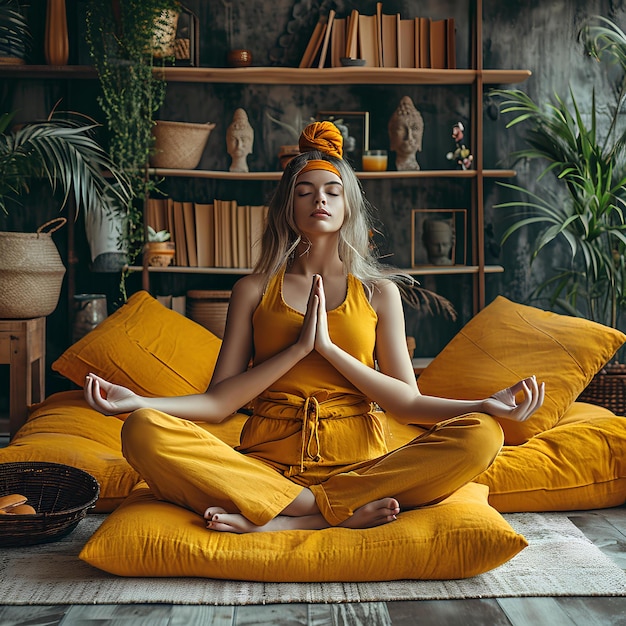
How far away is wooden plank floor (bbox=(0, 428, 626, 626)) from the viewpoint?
1901mm

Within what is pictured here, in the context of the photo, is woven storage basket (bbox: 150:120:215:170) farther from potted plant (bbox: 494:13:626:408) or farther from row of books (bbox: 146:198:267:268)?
potted plant (bbox: 494:13:626:408)

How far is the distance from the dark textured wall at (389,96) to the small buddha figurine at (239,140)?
0.62 ft

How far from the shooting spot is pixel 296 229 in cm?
254

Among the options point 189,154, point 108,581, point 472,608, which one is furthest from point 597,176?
point 108,581

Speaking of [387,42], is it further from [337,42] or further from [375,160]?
[375,160]

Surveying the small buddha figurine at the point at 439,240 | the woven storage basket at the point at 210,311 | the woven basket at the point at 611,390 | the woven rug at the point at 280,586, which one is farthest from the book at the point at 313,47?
the woven rug at the point at 280,586

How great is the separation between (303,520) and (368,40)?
106 inches

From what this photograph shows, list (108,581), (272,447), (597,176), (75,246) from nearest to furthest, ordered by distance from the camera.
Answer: (108,581), (272,447), (597,176), (75,246)

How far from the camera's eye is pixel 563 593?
80.4 inches

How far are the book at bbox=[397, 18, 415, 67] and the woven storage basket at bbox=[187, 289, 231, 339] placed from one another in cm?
140

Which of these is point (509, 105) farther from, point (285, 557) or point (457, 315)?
point (285, 557)

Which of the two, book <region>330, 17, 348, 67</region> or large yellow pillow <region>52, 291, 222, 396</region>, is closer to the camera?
large yellow pillow <region>52, 291, 222, 396</region>

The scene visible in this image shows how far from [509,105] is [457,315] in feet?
3.56

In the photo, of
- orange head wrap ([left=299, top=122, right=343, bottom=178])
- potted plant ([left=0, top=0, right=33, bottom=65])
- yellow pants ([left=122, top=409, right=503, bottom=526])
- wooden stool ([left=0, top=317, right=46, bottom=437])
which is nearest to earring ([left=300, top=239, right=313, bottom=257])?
orange head wrap ([left=299, top=122, right=343, bottom=178])
